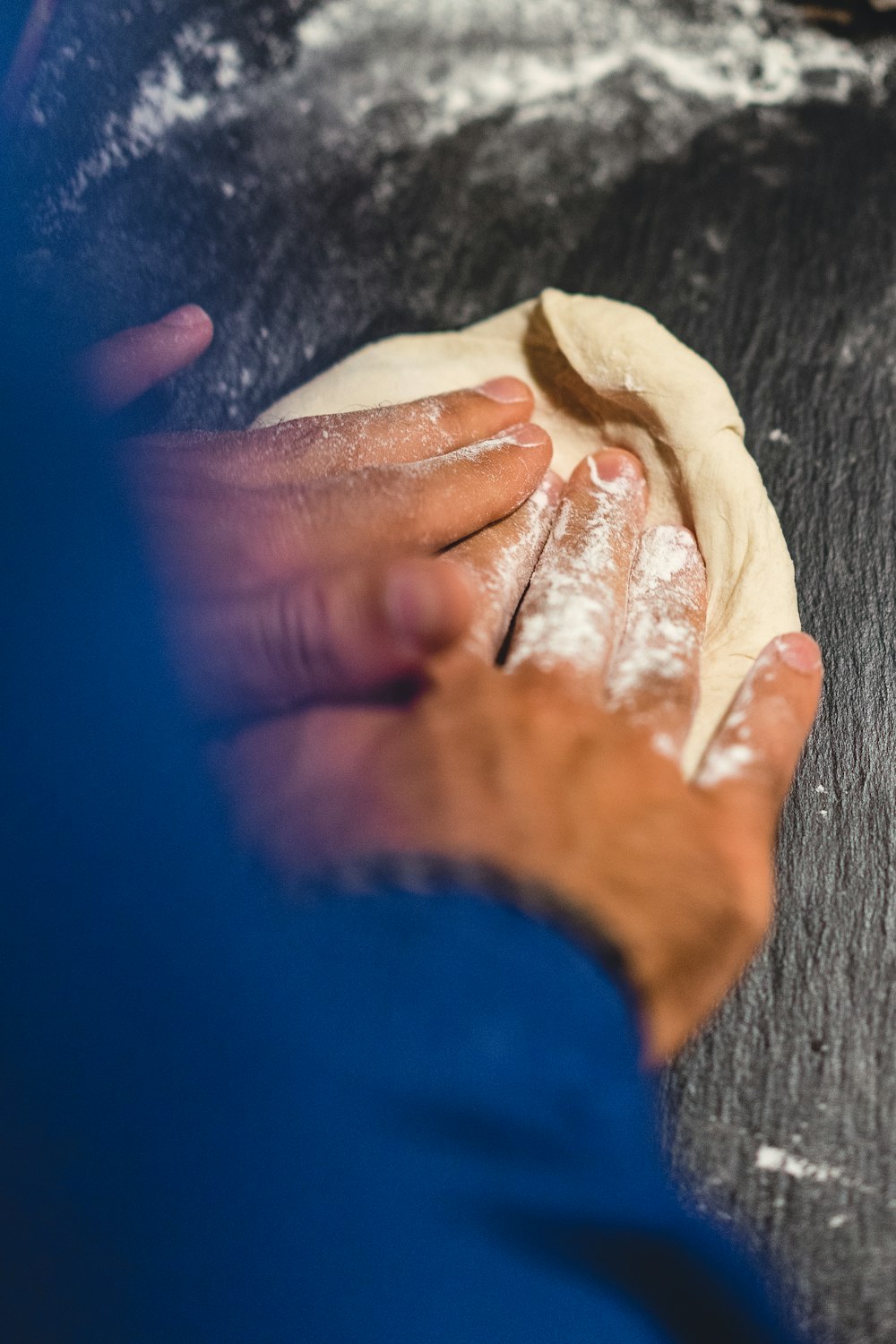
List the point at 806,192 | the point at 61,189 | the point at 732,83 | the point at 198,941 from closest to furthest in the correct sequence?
the point at 198,941, the point at 61,189, the point at 806,192, the point at 732,83

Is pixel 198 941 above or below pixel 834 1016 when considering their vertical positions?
above

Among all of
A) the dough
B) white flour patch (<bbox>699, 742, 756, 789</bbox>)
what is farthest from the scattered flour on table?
white flour patch (<bbox>699, 742, 756, 789</bbox>)

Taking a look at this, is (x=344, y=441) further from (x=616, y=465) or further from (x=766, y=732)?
(x=766, y=732)

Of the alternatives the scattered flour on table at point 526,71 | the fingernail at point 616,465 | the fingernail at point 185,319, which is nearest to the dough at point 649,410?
the fingernail at point 616,465

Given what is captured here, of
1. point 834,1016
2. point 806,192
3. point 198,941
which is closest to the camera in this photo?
point 198,941

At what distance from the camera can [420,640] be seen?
0.61 m

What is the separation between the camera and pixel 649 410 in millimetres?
952

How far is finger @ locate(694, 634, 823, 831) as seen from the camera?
693mm

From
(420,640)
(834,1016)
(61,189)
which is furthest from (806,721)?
(61,189)

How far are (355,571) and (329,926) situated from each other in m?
0.24

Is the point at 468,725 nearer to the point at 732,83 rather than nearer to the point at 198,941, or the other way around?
the point at 198,941

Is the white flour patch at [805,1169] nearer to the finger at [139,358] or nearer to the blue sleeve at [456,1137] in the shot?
the blue sleeve at [456,1137]

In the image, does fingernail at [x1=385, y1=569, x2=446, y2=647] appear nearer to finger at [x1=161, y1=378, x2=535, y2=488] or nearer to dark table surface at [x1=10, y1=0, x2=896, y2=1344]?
finger at [x1=161, y1=378, x2=535, y2=488]

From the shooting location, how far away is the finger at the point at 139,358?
0.96 metres
